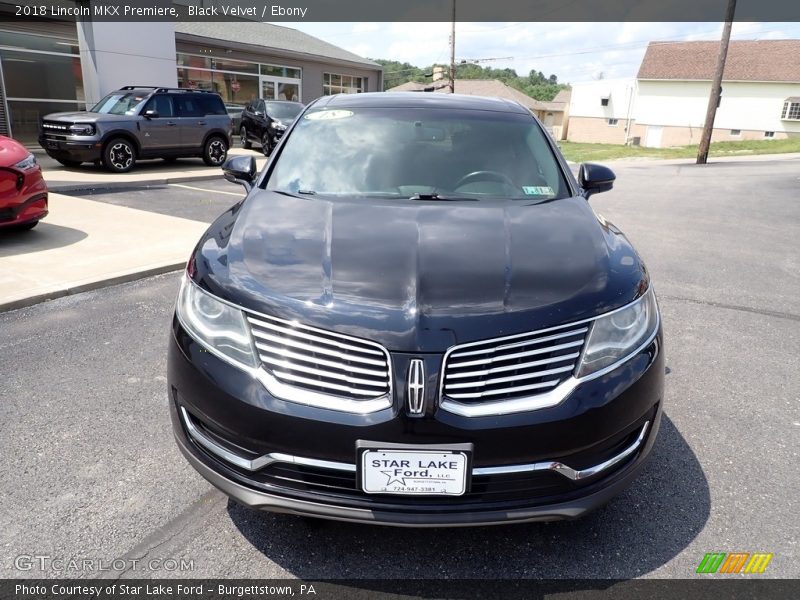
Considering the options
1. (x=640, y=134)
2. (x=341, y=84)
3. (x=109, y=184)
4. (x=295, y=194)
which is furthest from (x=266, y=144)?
(x=640, y=134)

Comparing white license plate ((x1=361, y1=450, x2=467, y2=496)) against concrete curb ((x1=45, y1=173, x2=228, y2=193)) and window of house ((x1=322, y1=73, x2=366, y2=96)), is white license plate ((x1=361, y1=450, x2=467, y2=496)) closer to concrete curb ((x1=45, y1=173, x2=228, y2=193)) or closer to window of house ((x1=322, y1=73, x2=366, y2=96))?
concrete curb ((x1=45, y1=173, x2=228, y2=193))

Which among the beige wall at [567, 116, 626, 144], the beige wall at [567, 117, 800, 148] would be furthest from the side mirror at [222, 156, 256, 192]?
the beige wall at [567, 116, 626, 144]

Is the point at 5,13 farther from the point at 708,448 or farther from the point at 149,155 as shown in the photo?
the point at 708,448

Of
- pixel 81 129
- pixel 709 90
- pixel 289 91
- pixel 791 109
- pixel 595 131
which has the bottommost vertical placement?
pixel 595 131

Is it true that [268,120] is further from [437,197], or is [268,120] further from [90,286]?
[437,197]

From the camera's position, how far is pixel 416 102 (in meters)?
3.75

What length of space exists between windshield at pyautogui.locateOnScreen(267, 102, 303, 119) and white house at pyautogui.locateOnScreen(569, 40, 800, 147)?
41.8m

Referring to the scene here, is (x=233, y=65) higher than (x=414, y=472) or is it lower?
higher

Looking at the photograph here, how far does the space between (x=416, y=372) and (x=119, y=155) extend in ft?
42.9

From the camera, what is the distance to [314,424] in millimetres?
1910

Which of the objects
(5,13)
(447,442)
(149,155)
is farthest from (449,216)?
(5,13)

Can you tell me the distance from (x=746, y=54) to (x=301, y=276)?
194ft

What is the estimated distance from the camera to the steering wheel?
3.27 meters

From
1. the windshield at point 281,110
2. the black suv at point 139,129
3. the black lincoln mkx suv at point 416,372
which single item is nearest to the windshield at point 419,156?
the black lincoln mkx suv at point 416,372
